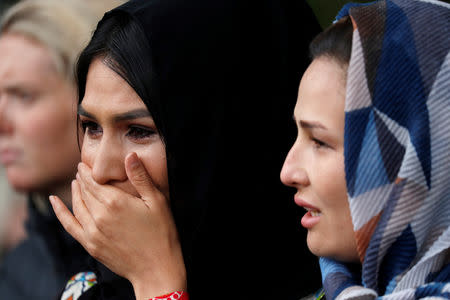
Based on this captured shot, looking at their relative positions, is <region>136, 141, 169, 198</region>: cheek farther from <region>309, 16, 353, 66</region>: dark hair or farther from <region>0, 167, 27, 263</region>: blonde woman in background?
<region>0, 167, 27, 263</region>: blonde woman in background

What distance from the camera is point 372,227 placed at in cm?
195

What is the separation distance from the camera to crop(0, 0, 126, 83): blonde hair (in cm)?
411

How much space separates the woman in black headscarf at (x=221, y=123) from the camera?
8.26 ft

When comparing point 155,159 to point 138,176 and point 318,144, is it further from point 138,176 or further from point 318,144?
point 318,144

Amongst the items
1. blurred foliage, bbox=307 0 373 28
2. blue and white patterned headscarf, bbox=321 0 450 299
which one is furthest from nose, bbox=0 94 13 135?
blue and white patterned headscarf, bbox=321 0 450 299

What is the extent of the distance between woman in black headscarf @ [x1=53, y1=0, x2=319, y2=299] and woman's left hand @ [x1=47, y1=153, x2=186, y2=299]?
0.08ft

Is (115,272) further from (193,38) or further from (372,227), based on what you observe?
(372,227)

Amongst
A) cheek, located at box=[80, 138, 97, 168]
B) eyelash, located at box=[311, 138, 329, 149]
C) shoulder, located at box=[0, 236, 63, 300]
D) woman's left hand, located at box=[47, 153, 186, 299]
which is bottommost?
shoulder, located at box=[0, 236, 63, 300]

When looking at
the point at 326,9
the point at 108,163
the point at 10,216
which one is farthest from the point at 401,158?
the point at 10,216

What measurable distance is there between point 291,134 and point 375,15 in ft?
2.51

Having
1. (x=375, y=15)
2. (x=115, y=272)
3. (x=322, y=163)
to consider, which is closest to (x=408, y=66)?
(x=375, y=15)

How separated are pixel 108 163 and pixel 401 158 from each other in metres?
1.09

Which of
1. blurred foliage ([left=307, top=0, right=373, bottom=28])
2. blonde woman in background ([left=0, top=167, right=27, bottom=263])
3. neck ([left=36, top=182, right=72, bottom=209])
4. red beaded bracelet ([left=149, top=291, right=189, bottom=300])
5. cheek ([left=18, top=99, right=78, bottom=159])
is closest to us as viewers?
red beaded bracelet ([left=149, top=291, right=189, bottom=300])

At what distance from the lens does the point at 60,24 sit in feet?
13.7
